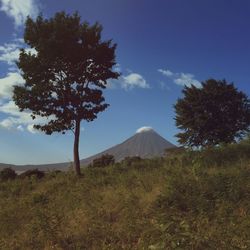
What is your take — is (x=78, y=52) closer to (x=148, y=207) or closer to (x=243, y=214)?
(x=148, y=207)

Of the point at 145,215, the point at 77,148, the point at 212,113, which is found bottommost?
the point at 145,215

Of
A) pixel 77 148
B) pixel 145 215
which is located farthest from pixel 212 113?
pixel 145 215

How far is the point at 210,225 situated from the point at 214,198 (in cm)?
184

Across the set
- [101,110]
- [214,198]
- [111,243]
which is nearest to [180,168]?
[214,198]

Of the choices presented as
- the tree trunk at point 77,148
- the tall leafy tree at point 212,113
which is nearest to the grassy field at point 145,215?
the tree trunk at point 77,148

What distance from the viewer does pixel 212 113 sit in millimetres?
38781

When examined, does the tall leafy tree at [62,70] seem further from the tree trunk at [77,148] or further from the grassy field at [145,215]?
the grassy field at [145,215]

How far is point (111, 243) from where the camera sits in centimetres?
855

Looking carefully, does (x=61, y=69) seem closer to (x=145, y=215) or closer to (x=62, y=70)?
(x=62, y=70)

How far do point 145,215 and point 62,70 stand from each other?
52.0ft

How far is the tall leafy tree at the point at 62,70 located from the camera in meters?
23.6

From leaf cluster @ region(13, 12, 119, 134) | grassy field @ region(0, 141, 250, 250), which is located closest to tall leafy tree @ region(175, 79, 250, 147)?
leaf cluster @ region(13, 12, 119, 134)

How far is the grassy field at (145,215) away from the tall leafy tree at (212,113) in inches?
916

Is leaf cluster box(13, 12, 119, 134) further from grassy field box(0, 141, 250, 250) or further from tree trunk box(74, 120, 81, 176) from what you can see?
grassy field box(0, 141, 250, 250)
